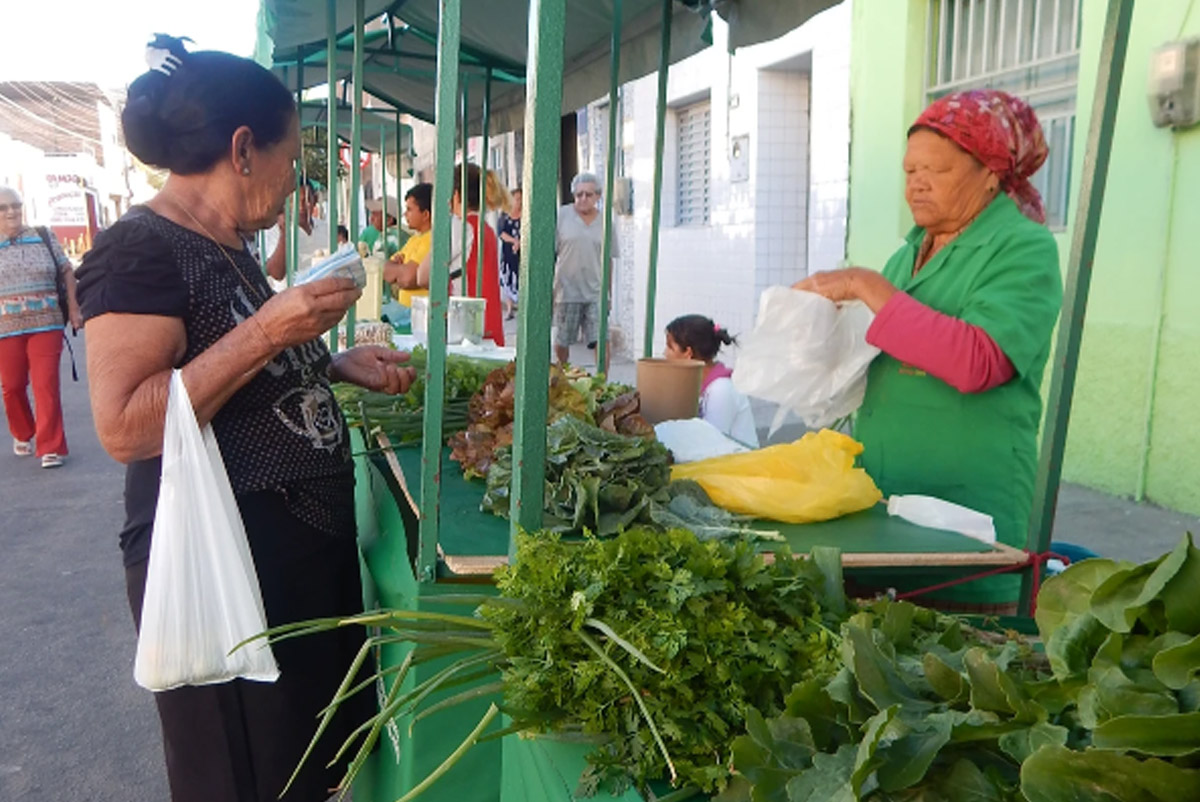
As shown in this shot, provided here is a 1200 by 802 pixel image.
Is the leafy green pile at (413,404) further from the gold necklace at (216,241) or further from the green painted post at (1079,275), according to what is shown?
the green painted post at (1079,275)

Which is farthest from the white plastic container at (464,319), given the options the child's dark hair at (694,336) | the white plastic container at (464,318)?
the child's dark hair at (694,336)

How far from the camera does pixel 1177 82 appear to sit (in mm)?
4762

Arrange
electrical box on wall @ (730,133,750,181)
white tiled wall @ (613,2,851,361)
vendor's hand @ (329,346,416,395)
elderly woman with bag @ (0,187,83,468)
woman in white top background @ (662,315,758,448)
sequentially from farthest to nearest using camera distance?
electrical box on wall @ (730,133,750,181) < white tiled wall @ (613,2,851,361) < elderly woman with bag @ (0,187,83,468) < woman in white top background @ (662,315,758,448) < vendor's hand @ (329,346,416,395)

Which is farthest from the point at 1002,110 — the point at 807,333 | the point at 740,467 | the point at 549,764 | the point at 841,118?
the point at 841,118

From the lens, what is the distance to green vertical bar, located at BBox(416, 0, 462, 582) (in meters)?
1.92

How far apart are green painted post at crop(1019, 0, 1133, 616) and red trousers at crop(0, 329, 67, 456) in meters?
7.04

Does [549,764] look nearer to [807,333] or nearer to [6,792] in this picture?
[807,333]

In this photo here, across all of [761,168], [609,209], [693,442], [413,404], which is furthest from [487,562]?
[761,168]

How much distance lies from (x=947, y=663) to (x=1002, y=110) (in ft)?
5.24

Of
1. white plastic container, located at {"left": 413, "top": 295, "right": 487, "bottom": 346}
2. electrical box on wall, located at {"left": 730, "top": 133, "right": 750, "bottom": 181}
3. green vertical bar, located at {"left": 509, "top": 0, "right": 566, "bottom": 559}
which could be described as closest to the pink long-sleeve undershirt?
green vertical bar, located at {"left": 509, "top": 0, "right": 566, "bottom": 559}

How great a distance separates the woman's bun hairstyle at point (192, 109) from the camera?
1.96 meters

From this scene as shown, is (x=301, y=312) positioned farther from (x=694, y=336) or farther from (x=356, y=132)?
(x=694, y=336)

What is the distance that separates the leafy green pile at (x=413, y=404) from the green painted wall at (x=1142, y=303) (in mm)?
3659

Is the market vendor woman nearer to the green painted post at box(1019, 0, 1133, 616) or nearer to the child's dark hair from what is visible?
the green painted post at box(1019, 0, 1133, 616)
